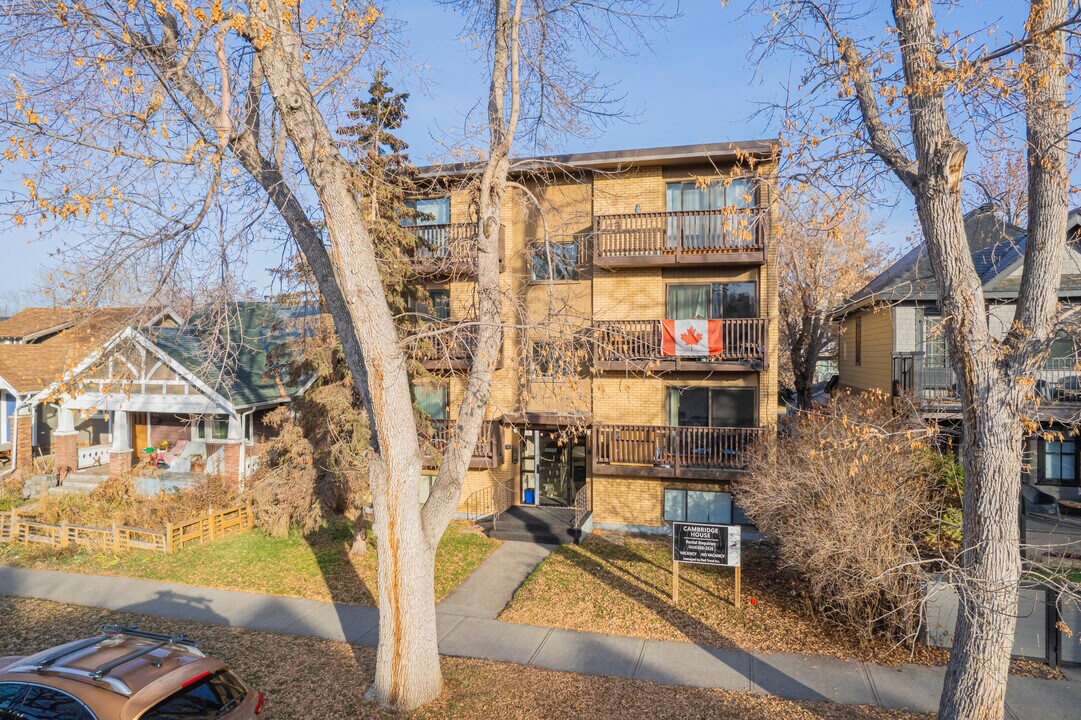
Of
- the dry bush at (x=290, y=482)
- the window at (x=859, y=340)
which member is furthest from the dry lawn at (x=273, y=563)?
the window at (x=859, y=340)

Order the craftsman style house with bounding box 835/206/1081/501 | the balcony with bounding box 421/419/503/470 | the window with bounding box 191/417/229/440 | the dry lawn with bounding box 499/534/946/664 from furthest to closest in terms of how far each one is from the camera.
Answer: the window with bounding box 191/417/229/440
the balcony with bounding box 421/419/503/470
the craftsman style house with bounding box 835/206/1081/501
the dry lawn with bounding box 499/534/946/664

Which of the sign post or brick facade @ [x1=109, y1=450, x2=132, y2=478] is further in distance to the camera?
brick facade @ [x1=109, y1=450, x2=132, y2=478]

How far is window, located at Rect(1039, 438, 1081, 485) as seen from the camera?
14836 millimetres

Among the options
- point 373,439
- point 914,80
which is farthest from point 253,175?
point 914,80

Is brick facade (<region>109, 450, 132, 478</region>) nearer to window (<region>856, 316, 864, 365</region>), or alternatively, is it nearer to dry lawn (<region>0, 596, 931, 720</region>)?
dry lawn (<region>0, 596, 931, 720</region>)

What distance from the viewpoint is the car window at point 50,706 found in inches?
194

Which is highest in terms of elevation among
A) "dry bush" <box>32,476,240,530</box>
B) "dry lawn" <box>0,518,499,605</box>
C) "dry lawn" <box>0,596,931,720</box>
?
"dry bush" <box>32,476,240,530</box>

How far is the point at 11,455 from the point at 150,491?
26.4ft

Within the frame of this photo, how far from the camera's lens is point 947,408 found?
526 inches

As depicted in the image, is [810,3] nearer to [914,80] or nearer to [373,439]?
[914,80]

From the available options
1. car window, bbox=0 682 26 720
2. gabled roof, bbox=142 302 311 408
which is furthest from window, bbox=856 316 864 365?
car window, bbox=0 682 26 720

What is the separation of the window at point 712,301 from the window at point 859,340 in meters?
6.79

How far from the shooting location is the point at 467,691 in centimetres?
755

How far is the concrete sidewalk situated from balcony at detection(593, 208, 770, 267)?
8.89 meters
